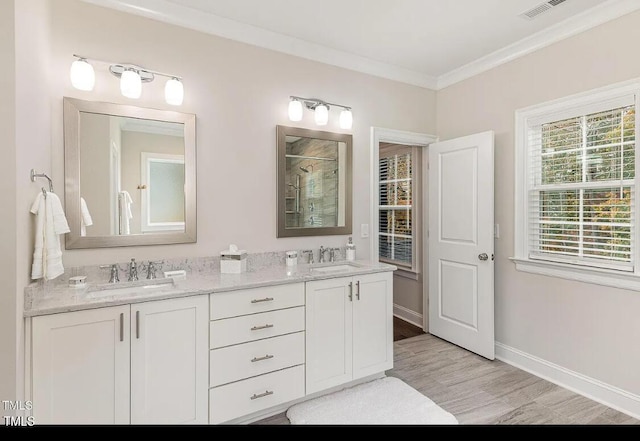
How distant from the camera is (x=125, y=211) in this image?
2.37 m

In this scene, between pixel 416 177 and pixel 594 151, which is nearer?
pixel 594 151

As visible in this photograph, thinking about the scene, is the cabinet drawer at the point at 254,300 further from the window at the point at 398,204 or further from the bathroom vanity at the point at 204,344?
the window at the point at 398,204

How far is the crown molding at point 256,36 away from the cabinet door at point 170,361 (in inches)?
76.7

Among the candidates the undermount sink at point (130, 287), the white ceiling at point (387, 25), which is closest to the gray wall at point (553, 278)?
the white ceiling at point (387, 25)

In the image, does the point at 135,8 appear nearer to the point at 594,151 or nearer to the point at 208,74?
the point at 208,74

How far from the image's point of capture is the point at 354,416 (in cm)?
232

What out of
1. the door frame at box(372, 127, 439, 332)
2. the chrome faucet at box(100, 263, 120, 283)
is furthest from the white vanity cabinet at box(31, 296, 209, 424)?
the door frame at box(372, 127, 439, 332)

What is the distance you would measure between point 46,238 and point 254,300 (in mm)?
1173

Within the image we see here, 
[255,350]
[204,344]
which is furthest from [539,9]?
[204,344]

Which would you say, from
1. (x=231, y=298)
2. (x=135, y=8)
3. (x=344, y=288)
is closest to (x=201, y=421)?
(x=231, y=298)

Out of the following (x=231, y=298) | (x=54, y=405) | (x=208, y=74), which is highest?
(x=208, y=74)

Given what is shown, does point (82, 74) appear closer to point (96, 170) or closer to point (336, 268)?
point (96, 170)

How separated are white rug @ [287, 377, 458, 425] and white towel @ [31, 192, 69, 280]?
5.46 feet
